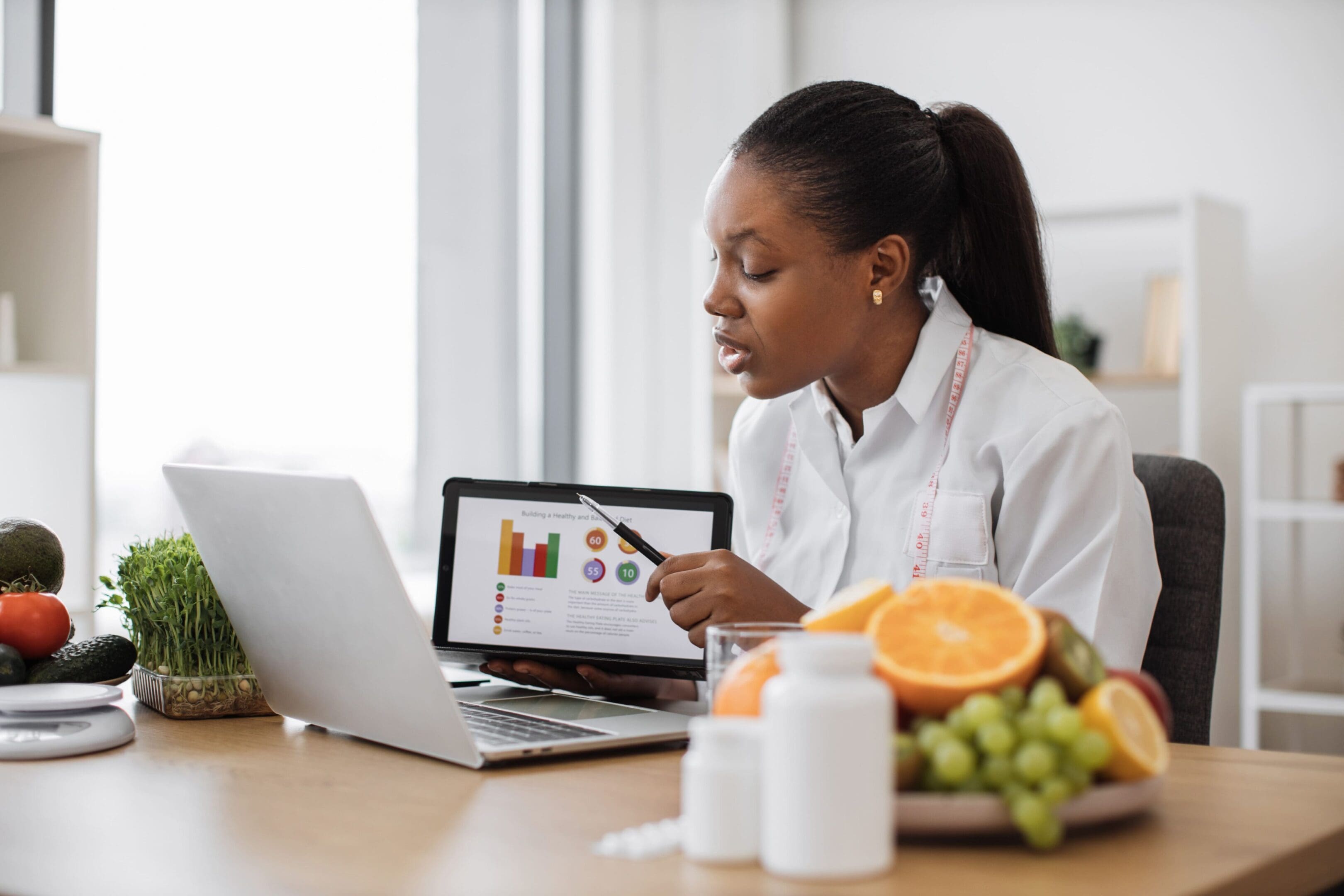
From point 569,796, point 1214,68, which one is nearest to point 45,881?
point 569,796

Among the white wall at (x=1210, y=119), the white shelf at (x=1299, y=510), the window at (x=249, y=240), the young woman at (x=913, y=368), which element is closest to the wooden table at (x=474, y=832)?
the young woman at (x=913, y=368)

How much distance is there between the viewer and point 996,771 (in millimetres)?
643

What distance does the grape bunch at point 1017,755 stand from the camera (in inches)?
25.0

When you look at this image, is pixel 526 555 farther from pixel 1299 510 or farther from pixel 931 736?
Result: pixel 1299 510

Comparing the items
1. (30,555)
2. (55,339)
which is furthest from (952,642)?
(55,339)

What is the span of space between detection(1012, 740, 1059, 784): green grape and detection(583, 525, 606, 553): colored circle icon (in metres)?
0.63

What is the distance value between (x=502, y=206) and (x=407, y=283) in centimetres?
41

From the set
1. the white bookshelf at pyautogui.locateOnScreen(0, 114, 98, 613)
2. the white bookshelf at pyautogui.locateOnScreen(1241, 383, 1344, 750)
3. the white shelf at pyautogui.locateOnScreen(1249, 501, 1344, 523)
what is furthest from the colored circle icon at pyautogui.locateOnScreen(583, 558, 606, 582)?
the white shelf at pyautogui.locateOnScreen(1249, 501, 1344, 523)

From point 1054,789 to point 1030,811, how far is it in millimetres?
16

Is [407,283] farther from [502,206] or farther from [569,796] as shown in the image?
[569,796]

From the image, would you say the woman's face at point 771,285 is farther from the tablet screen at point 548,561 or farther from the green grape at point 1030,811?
the green grape at point 1030,811

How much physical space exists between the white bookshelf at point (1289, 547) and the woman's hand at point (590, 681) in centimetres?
176

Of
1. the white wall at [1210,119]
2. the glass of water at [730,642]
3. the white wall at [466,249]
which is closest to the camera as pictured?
the glass of water at [730,642]

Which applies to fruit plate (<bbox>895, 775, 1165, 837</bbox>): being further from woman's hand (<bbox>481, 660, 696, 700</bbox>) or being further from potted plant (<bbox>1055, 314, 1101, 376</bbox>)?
potted plant (<bbox>1055, 314, 1101, 376</bbox>)
